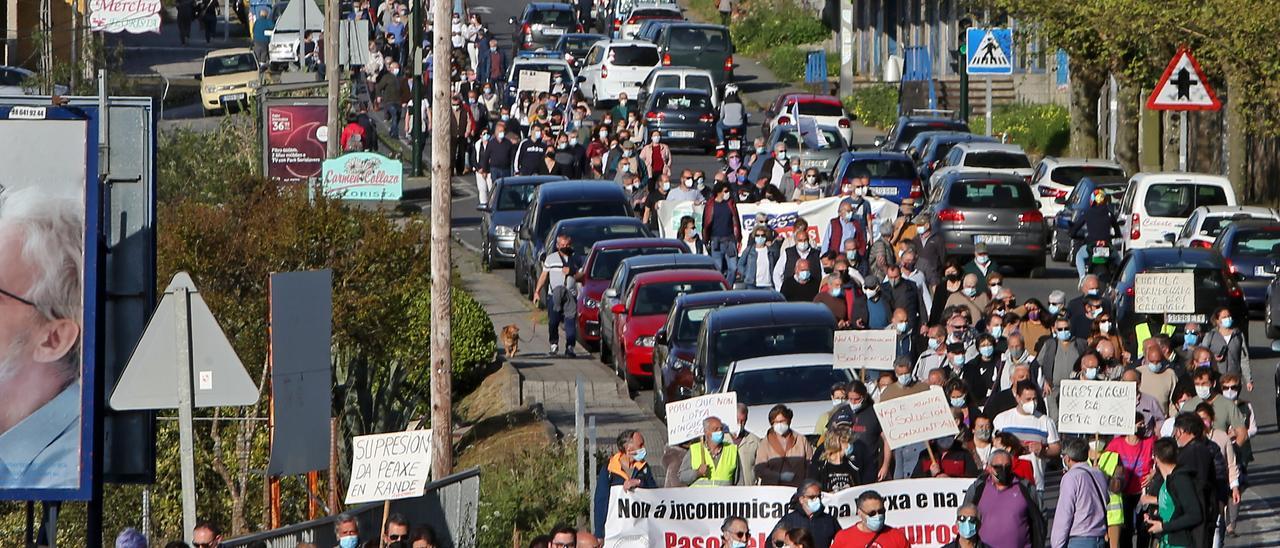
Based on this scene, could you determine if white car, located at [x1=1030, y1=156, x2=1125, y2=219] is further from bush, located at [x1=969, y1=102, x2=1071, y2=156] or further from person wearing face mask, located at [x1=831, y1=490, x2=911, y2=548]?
person wearing face mask, located at [x1=831, y1=490, x2=911, y2=548]

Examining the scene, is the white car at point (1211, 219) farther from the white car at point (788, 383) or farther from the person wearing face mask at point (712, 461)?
the person wearing face mask at point (712, 461)

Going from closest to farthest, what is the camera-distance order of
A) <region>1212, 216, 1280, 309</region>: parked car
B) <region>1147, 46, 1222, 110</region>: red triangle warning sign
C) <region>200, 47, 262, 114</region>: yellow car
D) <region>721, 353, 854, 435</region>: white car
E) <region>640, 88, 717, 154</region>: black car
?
<region>721, 353, 854, 435</region>: white car
<region>1147, 46, 1222, 110</region>: red triangle warning sign
<region>1212, 216, 1280, 309</region>: parked car
<region>640, 88, 717, 154</region>: black car
<region>200, 47, 262, 114</region>: yellow car

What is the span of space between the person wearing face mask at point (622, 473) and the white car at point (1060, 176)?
63.5 ft

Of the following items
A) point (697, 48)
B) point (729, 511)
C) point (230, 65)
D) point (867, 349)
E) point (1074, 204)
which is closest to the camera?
point (729, 511)

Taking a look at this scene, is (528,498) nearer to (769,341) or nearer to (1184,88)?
(769,341)

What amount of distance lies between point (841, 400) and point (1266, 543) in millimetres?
3207

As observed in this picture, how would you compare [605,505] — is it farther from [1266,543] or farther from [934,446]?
[1266,543]

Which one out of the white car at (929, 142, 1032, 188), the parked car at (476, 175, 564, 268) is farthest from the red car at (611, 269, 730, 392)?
the white car at (929, 142, 1032, 188)

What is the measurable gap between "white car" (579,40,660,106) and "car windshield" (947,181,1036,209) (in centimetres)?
2047

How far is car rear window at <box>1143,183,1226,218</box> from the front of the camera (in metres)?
30.3

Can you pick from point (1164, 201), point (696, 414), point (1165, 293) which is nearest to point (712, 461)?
point (696, 414)

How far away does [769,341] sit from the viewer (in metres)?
20.7

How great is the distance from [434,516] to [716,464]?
205cm

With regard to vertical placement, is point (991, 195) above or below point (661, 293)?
above
